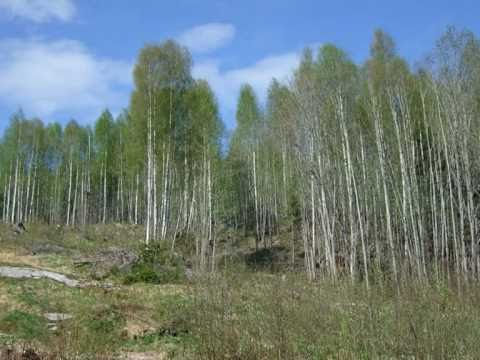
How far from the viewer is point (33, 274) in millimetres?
14688

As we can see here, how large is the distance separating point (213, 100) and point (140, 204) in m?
17.2

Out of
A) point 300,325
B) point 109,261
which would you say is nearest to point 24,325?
point 300,325

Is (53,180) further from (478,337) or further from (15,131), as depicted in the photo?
(478,337)

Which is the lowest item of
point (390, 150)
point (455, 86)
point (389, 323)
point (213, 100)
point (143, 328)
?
point (143, 328)

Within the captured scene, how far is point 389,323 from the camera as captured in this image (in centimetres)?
552

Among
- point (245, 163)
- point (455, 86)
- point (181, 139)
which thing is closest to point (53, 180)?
point (245, 163)

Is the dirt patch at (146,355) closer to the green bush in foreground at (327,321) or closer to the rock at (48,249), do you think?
the green bush in foreground at (327,321)

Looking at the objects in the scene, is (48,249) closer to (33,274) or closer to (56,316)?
(33,274)

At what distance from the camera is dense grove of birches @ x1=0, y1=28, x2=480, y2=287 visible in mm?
17203

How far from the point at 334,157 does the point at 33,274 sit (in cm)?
1153

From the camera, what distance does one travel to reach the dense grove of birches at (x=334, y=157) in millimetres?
17203

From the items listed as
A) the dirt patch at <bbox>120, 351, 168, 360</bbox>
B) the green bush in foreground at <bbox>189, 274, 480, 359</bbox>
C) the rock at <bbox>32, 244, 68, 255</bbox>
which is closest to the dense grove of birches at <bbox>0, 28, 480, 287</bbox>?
the green bush in foreground at <bbox>189, 274, 480, 359</bbox>

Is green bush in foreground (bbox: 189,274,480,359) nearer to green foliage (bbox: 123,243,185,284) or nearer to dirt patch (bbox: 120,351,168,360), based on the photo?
dirt patch (bbox: 120,351,168,360)

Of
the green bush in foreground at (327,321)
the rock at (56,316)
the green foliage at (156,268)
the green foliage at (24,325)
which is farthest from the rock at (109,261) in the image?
the green bush in foreground at (327,321)
